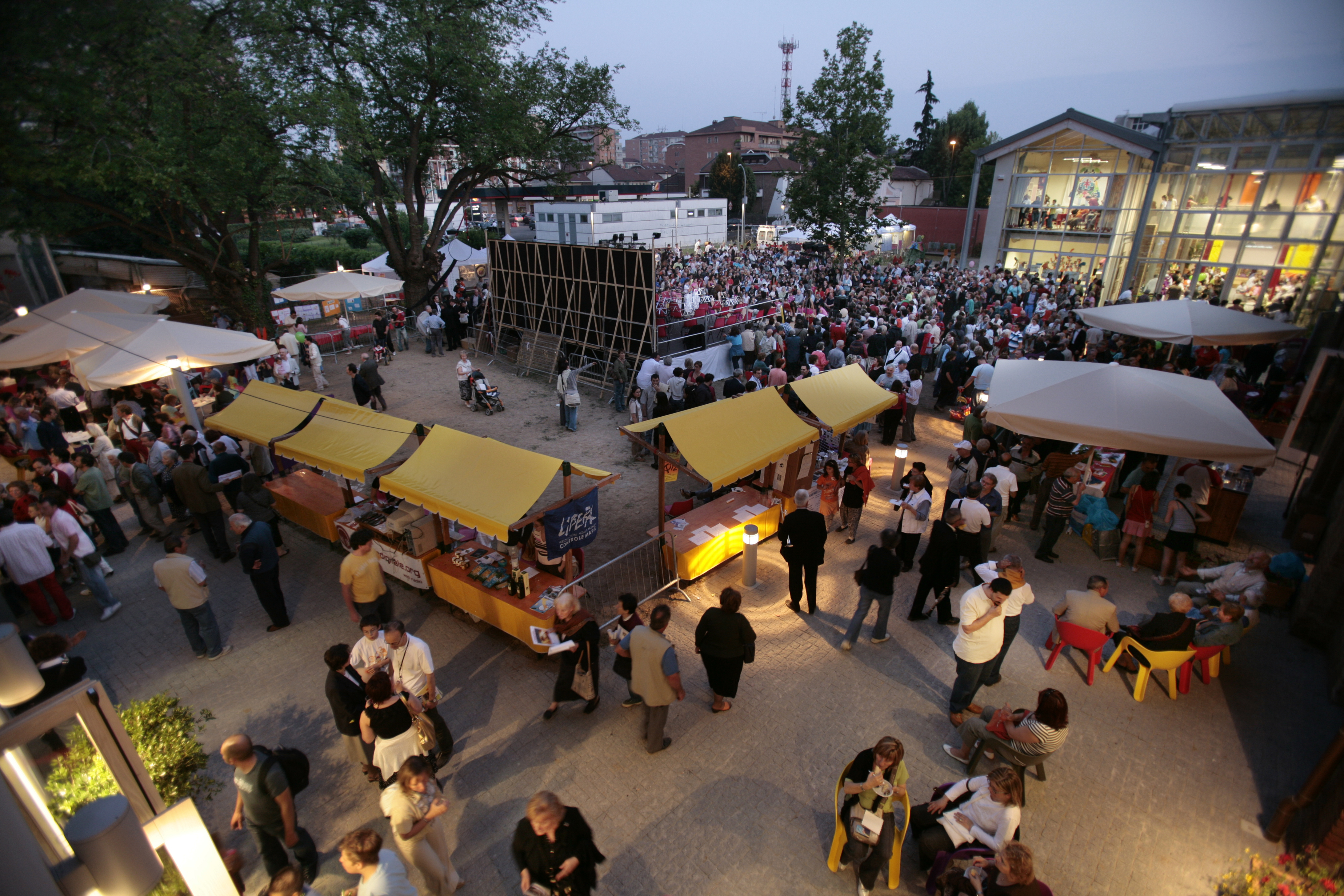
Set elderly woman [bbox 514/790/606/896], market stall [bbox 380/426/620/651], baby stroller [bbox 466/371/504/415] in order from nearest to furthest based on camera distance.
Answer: elderly woman [bbox 514/790/606/896]
market stall [bbox 380/426/620/651]
baby stroller [bbox 466/371/504/415]

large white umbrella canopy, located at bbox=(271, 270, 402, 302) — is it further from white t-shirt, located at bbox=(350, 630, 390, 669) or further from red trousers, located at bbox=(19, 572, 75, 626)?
white t-shirt, located at bbox=(350, 630, 390, 669)

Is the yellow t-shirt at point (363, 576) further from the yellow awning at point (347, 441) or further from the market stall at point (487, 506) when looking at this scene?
the yellow awning at point (347, 441)

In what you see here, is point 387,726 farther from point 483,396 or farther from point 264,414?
point 483,396

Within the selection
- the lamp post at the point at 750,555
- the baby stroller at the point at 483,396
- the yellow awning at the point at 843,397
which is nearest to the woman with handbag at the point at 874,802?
the lamp post at the point at 750,555

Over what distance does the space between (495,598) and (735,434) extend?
11.7 ft

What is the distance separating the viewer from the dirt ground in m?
9.45

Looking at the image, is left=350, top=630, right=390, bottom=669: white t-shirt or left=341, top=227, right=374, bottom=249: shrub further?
left=341, top=227, right=374, bottom=249: shrub

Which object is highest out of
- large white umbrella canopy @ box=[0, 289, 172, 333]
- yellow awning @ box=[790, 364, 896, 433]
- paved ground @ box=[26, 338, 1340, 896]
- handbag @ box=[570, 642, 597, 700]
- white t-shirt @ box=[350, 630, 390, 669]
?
large white umbrella canopy @ box=[0, 289, 172, 333]

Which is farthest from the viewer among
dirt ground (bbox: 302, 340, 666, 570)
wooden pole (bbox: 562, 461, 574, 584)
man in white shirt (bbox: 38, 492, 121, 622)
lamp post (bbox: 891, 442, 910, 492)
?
lamp post (bbox: 891, 442, 910, 492)

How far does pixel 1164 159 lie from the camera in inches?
877

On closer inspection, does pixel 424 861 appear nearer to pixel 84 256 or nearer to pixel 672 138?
pixel 84 256

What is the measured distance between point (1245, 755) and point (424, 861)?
7.04 metres

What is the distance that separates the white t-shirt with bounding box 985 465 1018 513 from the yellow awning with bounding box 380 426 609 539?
532 cm

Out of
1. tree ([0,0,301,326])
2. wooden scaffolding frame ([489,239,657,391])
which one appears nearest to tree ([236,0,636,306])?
tree ([0,0,301,326])
